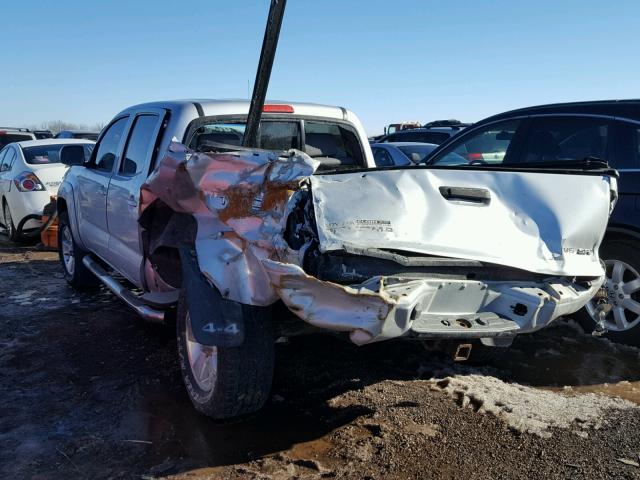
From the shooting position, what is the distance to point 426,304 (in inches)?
114

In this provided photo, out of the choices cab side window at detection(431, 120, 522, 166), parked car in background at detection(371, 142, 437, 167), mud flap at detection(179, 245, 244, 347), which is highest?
cab side window at detection(431, 120, 522, 166)

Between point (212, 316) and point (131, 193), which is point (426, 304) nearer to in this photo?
point (212, 316)

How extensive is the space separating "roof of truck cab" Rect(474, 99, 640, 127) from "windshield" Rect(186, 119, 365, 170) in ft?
4.74

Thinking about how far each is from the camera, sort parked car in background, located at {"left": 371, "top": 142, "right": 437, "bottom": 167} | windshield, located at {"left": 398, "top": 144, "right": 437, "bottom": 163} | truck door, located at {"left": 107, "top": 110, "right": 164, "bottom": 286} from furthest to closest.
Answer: windshield, located at {"left": 398, "top": 144, "right": 437, "bottom": 163} → parked car in background, located at {"left": 371, "top": 142, "right": 437, "bottom": 167} → truck door, located at {"left": 107, "top": 110, "right": 164, "bottom": 286}

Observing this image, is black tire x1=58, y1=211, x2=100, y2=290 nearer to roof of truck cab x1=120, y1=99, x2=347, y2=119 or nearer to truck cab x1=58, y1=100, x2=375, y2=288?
truck cab x1=58, y1=100, x2=375, y2=288

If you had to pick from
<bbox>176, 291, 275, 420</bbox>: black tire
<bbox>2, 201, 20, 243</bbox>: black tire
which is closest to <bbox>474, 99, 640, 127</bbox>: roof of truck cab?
<bbox>176, 291, 275, 420</bbox>: black tire

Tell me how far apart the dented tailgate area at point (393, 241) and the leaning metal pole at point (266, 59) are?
2.03 feet

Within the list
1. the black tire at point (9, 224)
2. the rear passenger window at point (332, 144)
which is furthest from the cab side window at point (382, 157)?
the black tire at point (9, 224)

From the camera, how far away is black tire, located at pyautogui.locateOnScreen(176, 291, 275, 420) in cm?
310

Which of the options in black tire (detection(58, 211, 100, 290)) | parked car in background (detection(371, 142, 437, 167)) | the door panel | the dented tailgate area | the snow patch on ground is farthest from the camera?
parked car in background (detection(371, 142, 437, 167))

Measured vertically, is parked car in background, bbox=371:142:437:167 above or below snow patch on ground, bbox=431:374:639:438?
above

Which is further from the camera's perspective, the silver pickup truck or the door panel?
the door panel

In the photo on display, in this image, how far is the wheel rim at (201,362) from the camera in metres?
3.28

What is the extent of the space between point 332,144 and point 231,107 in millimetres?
1031
